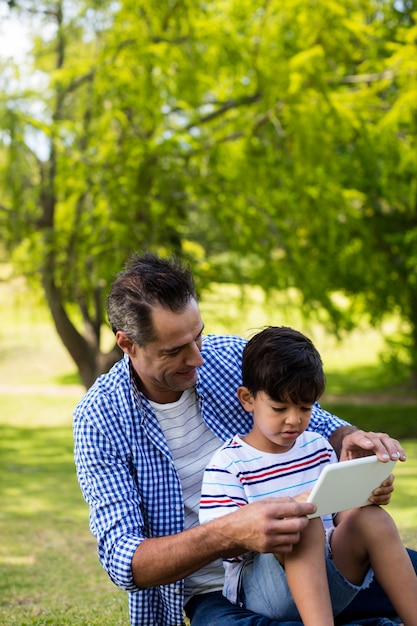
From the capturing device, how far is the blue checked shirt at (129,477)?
2.47 m

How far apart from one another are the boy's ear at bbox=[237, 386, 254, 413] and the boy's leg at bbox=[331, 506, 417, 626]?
410 mm

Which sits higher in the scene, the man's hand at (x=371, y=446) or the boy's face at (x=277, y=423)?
the boy's face at (x=277, y=423)

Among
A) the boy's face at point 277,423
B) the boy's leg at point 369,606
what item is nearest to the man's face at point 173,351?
the boy's face at point 277,423

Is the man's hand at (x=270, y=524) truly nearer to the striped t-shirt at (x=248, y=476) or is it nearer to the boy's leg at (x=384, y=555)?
the striped t-shirt at (x=248, y=476)

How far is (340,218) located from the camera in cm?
1398

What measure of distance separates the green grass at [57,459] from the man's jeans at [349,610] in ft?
2.88

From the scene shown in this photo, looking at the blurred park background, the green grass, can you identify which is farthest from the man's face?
the blurred park background

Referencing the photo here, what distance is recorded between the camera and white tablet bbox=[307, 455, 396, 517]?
7.15 ft

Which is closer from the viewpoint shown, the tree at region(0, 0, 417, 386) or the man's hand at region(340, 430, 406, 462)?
the man's hand at region(340, 430, 406, 462)

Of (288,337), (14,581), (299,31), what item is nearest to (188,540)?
(288,337)

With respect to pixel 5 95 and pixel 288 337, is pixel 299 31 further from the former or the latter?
pixel 288 337

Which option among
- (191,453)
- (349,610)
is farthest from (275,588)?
(191,453)

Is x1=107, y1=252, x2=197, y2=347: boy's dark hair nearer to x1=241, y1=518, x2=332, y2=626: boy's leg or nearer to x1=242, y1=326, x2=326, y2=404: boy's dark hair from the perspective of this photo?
x1=242, y1=326, x2=326, y2=404: boy's dark hair

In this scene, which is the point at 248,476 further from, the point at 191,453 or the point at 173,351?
the point at 173,351
